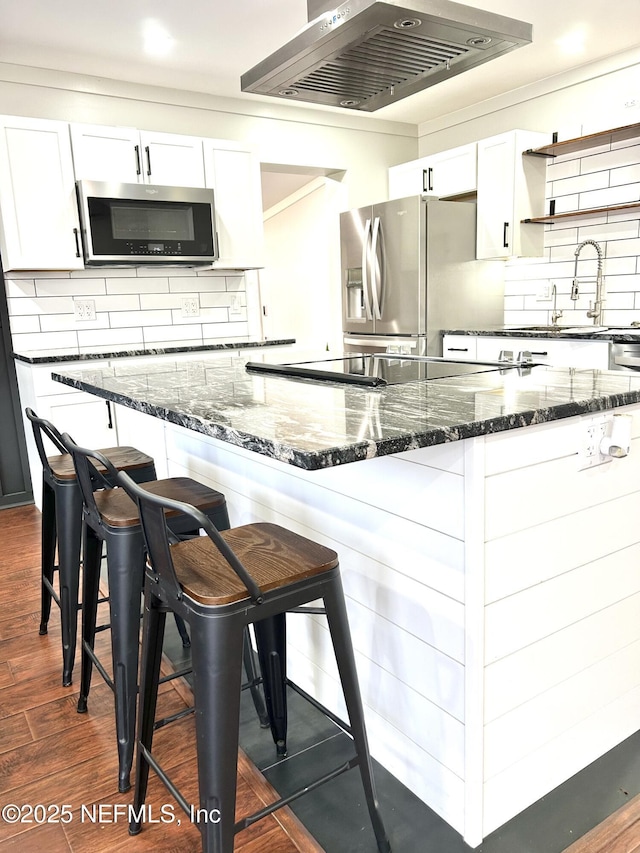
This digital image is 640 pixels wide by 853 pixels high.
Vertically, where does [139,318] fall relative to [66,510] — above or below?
above

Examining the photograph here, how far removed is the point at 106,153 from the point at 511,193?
247 centimetres

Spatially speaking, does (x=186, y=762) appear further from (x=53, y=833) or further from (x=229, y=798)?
(x=229, y=798)

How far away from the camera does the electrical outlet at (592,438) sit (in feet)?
4.60

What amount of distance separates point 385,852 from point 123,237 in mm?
3306

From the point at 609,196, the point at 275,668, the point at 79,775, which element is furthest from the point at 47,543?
the point at 609,196

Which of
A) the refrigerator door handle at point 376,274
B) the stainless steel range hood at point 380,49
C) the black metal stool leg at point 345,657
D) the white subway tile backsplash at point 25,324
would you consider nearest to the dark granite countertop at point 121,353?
the white subway tile backsplash at point 25,324

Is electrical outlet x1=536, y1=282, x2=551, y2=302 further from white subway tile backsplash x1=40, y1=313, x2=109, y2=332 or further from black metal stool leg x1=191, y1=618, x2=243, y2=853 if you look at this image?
black metal stool leg x1=191, y1=618, x2=243, y2=853

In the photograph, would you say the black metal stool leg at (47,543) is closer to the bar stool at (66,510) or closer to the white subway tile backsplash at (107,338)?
the bar stool at (66,510)

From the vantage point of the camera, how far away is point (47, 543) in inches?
88.0

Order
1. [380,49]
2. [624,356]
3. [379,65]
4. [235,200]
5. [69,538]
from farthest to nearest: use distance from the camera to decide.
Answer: [235,200] → [624,356] → [379,65] → [380,49] → [69,538]

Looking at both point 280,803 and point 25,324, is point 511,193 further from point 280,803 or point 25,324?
point 280,803

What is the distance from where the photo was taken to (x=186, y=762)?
1.65 m

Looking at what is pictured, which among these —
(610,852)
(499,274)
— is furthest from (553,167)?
(610,852)

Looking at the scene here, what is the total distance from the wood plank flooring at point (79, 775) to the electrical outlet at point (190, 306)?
8.34 ft
